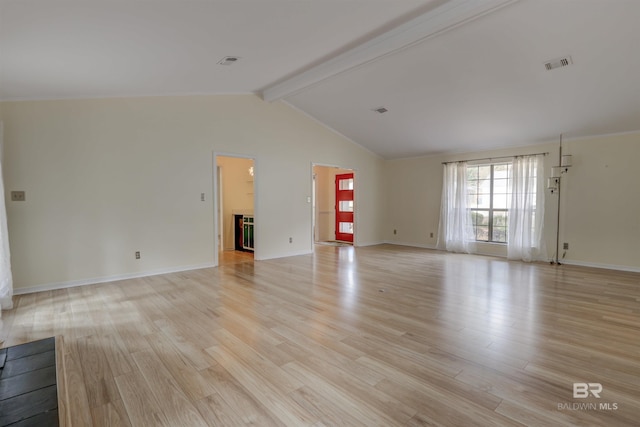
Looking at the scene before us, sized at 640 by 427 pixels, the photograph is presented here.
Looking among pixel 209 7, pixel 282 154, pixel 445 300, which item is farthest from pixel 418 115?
pixel 209 7

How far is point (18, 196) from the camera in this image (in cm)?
384

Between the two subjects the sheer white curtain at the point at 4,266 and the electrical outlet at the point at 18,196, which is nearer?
the sheer white curtain at the point at 4,266

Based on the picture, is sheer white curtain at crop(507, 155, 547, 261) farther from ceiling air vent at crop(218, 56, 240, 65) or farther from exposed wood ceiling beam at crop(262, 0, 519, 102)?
ceiling air vent at crop(218, 56, 240, 65)

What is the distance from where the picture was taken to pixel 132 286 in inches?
165

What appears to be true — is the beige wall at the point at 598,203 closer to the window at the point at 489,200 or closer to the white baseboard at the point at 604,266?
the white baseboard at the point at 604,266

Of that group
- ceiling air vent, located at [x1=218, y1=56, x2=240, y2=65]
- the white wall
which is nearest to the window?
the white wall

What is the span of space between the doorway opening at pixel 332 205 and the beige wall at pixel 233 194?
218 centimetres

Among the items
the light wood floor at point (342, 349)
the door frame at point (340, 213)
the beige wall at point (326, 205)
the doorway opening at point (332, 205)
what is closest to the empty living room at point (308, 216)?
the light wood floor at point (342, 349)

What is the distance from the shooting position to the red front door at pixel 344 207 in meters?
8.80

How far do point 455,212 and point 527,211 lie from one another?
56.4 inches

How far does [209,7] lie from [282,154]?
3.81 meters

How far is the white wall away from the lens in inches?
154

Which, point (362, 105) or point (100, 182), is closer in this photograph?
point (100, 182)

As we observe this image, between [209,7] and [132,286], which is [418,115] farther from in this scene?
[132,286]
